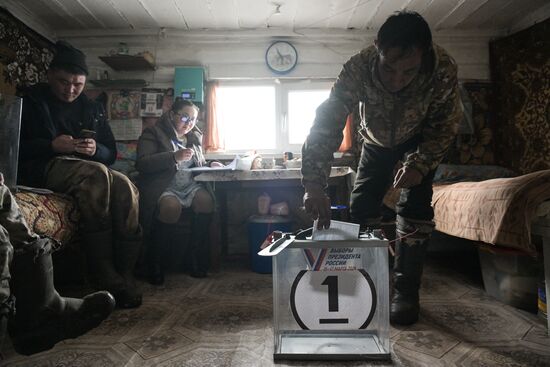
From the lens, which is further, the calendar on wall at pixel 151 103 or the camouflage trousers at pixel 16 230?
the calendar on wall at pixel 151 103

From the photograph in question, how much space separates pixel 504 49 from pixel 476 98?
1.47 ft

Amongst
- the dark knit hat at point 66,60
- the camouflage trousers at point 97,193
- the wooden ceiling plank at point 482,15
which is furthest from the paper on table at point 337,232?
the wooden ceiling plank at point 482,15

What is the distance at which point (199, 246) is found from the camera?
6.91ft

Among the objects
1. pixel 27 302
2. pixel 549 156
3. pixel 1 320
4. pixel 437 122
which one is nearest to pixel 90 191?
pixel 27 302

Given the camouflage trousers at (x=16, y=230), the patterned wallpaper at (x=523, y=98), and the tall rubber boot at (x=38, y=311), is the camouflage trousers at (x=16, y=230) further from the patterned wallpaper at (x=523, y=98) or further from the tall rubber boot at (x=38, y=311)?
the patterned wallpaper at (x=523, y=98)

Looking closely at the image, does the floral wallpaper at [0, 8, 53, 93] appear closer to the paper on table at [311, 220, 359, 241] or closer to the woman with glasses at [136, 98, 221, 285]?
the woman with glasses at [136, 98, 221, 285]

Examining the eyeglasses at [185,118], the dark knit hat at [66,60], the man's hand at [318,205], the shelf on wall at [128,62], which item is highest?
the shelf on wall at [128,62]

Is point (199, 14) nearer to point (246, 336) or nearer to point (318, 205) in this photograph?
point (318, 205)

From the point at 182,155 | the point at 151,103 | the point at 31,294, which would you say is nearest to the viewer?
the point at 31,294

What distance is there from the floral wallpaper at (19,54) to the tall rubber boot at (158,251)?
1.41 metres

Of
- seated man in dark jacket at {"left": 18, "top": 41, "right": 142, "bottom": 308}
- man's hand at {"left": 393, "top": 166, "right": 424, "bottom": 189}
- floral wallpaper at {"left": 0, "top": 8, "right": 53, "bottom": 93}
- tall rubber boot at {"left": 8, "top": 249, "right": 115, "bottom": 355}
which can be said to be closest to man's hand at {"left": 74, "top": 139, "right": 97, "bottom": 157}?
seated man in dark jacket at {"left": 18, "top": 41, "right": 142, "bottom": 308}

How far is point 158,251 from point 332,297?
1320 millimetres

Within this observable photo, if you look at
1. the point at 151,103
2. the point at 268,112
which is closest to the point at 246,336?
the point at 268,112

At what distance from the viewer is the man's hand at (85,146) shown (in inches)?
65.0
